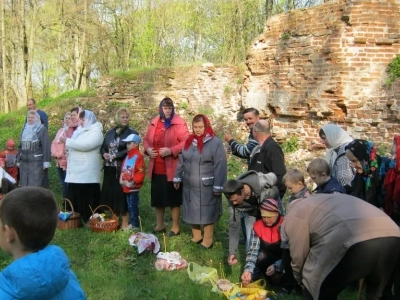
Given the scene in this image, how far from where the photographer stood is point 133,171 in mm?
6473

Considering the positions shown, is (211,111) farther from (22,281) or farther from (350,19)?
(22,281)

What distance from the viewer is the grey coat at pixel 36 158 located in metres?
7.45

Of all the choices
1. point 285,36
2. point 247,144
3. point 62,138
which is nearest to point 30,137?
point 62,138

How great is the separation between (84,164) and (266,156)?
294cm

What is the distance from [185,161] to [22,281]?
14.1 ft

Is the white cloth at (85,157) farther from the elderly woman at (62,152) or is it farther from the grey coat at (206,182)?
the grey coat at (206,182)

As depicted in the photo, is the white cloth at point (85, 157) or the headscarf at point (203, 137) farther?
the white cloth at point (85, 157)

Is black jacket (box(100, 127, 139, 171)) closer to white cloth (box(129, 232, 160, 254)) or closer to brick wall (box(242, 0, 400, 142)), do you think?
white cloth (box(129, 232, 160, 254))

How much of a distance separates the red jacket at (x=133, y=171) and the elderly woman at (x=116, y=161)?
228mm

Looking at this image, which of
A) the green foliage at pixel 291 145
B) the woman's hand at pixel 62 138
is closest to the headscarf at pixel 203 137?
the woman's hand at pixel 62 138

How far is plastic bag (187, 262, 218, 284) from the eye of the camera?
4832mm

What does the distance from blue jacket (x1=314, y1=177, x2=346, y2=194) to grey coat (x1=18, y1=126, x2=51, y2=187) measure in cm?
472

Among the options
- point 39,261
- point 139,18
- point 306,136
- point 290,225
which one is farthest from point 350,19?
point 139,18

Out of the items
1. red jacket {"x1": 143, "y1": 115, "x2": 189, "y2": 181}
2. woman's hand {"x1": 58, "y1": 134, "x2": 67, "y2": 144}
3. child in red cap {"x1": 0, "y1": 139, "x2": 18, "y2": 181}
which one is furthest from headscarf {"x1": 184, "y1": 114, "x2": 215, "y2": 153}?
child in red cap {"x1": 0, "y1": 139, "x2": 18, "y2": 181}
